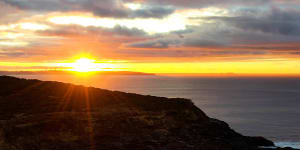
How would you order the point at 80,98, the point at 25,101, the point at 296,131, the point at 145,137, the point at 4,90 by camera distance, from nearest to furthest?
the point at 145,137
the point at 25,101
the point at 80,98
the point at 4,90
the point at 296,131

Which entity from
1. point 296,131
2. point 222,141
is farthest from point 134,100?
point 296,131

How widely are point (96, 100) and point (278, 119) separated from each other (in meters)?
84.0

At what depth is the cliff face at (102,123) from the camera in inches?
1270

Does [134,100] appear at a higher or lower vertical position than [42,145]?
higher

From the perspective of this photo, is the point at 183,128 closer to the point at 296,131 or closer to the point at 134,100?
the point at 134,100

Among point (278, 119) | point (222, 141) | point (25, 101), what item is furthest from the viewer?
point (278, 119)

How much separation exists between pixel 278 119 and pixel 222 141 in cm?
Answer: 8105

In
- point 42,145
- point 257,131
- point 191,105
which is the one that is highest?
point 191,105

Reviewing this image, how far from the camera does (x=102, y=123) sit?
36.7 metres

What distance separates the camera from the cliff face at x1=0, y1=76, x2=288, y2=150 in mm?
32250

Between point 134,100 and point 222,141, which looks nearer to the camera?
point 222,141

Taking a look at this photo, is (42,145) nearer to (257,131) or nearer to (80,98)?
(80,98)

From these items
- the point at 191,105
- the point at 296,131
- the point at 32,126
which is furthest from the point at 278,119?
→ the point at 32,126

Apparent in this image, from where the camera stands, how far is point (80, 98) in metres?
45.9
